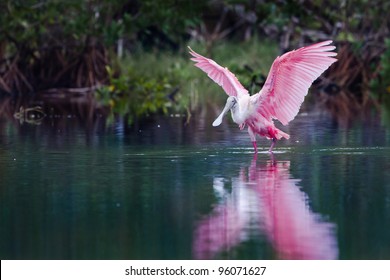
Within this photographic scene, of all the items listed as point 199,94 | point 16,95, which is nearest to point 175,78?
point 199,94

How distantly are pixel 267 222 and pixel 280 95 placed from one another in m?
4.84

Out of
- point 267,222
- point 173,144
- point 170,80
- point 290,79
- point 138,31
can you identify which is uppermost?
point 138,31

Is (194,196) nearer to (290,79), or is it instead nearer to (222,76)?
(290,79)

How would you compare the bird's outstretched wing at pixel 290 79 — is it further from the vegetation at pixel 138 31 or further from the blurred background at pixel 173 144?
the vegetation at pixel 138 31

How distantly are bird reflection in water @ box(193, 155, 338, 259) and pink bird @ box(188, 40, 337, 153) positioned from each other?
2.40 m

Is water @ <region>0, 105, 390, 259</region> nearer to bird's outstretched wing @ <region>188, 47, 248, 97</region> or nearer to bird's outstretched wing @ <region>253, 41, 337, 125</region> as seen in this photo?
bird's outstretched wing @ <region>253, 41, 337, 125</region>

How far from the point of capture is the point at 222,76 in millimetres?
13984

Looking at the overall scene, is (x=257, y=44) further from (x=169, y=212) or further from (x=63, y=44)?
(x=169, y=212)

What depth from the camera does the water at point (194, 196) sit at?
7566mm

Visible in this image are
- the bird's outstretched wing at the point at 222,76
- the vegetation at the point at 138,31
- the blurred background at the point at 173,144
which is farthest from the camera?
the vegetation at the point at 138,31

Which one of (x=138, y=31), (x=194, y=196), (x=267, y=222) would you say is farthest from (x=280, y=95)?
(x=138, y=31)

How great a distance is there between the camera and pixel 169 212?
344 inches

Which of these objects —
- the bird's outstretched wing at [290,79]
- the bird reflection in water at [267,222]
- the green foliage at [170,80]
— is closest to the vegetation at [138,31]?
the green foliage at [170,80]
